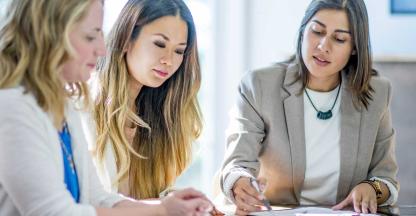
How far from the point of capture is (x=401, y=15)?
3273mm

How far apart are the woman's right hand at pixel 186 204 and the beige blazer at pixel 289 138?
0.65 m

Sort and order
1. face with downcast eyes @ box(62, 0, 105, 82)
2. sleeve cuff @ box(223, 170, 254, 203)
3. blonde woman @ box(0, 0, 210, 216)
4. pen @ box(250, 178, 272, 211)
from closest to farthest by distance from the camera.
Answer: blonde woman @ box(0, 0, 210, 216) < face with downcast eyes @ box(62, 0, 105, 82) < pen @ box(250, 178, 272, 211) < sleeve cuff @ box(223, 170, 254, 203)

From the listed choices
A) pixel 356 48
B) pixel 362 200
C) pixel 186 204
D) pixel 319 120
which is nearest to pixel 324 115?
pixel 319 120

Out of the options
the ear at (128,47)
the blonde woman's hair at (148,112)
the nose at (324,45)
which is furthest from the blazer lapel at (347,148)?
the ear at (128,47)

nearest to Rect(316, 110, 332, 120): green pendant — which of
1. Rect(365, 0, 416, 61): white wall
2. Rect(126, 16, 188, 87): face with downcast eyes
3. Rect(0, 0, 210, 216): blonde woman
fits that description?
Rect(126, 16, 188, 87): face with downcast eyes

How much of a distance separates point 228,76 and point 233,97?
108mm

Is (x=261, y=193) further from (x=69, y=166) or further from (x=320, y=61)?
(x=69, y=166)

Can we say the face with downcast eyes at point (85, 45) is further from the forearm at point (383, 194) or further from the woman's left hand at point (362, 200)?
the forearm at point (383, 194)

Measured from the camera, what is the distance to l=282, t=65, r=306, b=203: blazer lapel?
7.18 feet

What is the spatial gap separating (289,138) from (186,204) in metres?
0.78

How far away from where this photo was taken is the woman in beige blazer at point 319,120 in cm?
217

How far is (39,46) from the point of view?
1.39m

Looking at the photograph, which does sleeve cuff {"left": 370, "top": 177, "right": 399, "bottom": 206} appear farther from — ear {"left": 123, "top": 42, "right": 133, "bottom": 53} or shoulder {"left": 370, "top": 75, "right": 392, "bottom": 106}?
ear {"left": 123, "top": 42, "right": 133, "bottom": 53}

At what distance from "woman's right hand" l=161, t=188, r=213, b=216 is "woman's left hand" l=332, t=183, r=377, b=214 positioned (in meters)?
0.56
